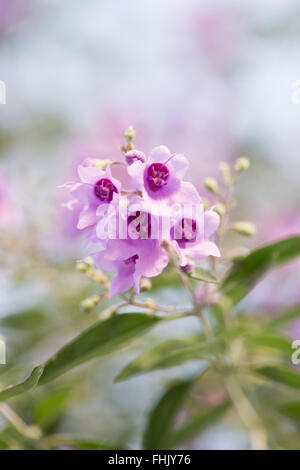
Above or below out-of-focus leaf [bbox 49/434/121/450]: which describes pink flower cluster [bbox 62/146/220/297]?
above

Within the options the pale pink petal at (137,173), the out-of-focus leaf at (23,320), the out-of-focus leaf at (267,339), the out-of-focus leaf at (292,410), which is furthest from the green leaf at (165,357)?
the out-of-focus leaf at (23,320)

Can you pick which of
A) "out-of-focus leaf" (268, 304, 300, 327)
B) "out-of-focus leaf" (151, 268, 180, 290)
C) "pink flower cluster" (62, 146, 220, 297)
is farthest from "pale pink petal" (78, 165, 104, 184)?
"out-of-focus leaf" (268, 304, 300, 327)

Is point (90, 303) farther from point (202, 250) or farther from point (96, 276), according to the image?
point (202, 250)

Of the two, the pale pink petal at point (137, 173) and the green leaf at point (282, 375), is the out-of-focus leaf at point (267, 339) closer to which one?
the green leaf at point (282, 375)

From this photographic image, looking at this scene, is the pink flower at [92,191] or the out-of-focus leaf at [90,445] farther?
the out-of-focus leaf at [90,445]

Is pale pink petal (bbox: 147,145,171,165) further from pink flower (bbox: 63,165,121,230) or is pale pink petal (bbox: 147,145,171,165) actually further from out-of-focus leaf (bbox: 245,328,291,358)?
out-of-focus leaf (bbox: 245,328,291,358)

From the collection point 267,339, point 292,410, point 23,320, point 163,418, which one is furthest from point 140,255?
point 23,320
